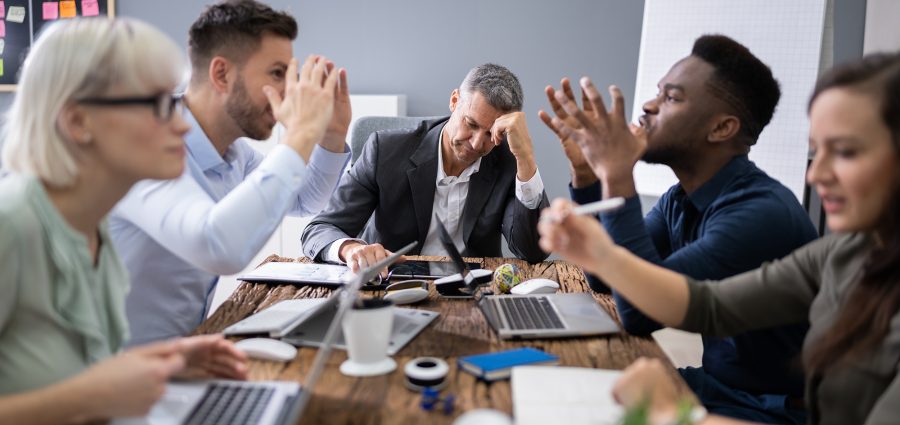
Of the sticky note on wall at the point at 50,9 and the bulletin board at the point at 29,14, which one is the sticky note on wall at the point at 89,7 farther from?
the sticky note on wall at the point at 50,9

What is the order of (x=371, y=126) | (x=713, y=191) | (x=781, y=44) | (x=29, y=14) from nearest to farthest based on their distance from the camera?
(x=713, y=191)
(x=371, y=126)
(x=781, y=44)
(x=29, y=14)

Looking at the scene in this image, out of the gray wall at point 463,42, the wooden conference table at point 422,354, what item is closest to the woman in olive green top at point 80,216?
the wooden conference table at point 422,354

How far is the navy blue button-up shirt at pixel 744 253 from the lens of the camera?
134 cm

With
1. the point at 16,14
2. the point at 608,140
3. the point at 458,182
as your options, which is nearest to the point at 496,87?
the point at 458,182

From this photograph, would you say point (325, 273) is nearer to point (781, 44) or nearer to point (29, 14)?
point (781, 44)

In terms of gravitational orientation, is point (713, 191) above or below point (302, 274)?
above

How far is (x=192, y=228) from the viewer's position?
1.23 m

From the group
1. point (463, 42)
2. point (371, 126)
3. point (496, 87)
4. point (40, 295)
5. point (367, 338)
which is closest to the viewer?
point (40, 295)

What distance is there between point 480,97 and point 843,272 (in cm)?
129

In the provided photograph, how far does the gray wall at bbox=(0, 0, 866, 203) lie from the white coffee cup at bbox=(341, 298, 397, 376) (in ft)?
8.51

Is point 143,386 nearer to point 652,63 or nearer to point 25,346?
point 25,346

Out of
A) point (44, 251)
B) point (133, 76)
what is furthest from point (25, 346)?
point (133, 76)

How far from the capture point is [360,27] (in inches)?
141

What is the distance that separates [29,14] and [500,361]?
144 inches
